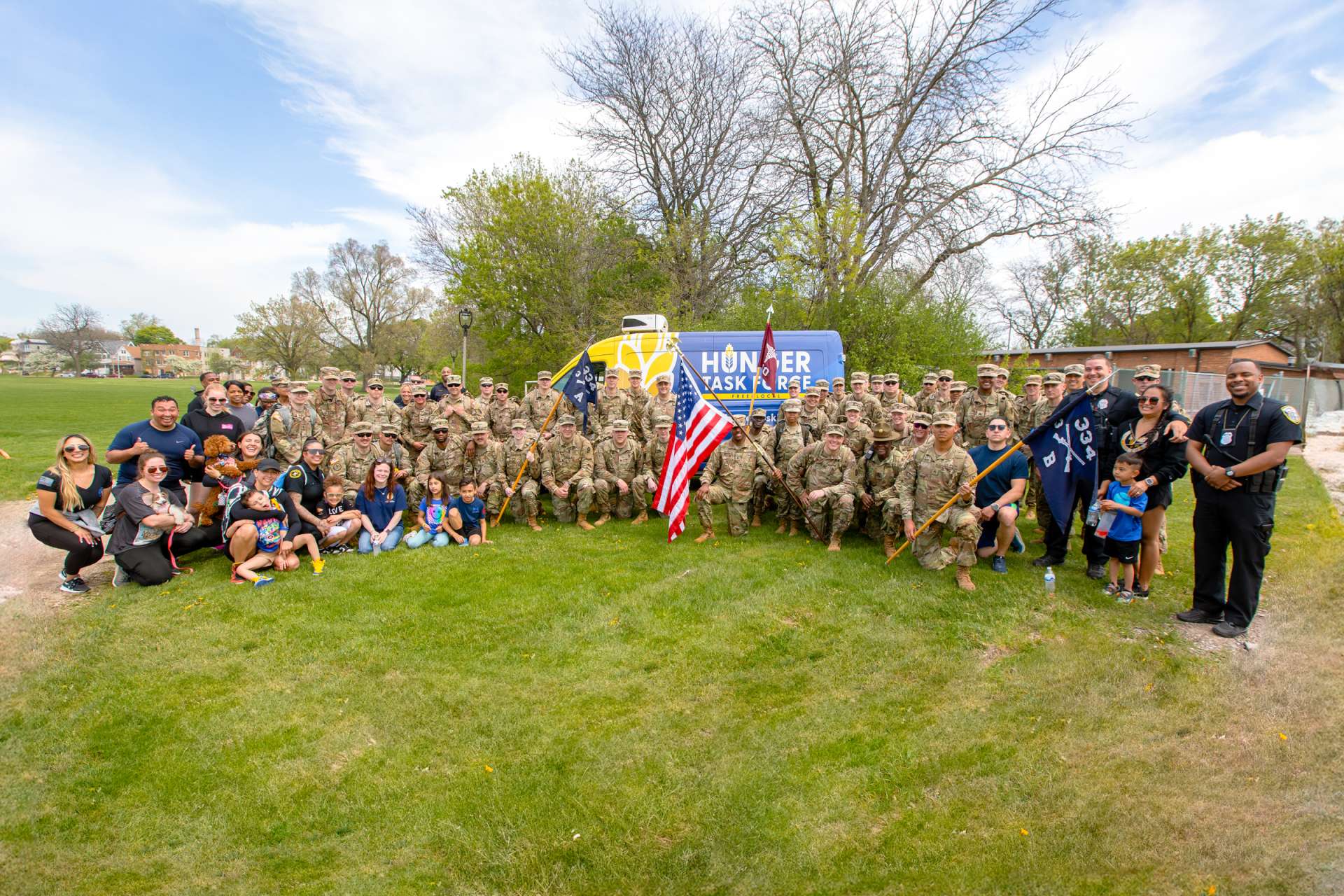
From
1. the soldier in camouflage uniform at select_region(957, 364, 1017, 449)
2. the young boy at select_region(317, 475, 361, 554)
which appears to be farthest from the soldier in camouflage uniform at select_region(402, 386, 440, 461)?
the soldier in camouflage uniform at select_region(957, 364, 1017, 449)

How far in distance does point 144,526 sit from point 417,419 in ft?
13.0

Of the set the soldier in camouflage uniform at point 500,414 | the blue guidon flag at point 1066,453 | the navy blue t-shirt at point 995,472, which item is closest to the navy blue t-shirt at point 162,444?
the soldier in camouflage uniform at point 500,414

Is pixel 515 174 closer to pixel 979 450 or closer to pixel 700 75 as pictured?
pixel 700 75

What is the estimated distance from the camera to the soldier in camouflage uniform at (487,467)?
941cm

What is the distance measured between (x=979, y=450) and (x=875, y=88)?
19287 mm

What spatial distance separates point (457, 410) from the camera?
10086 mm

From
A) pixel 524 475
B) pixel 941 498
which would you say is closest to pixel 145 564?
pixel 524 475

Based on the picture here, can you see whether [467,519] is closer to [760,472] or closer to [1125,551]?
[760,472]

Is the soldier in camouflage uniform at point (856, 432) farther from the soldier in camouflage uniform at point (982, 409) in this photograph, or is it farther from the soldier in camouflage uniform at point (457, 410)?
the soldier in camouflage uniform at point (457, 410)

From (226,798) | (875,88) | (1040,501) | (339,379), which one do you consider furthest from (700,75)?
Result: (226,798)

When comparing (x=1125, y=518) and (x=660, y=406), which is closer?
(x=1125, y=518)

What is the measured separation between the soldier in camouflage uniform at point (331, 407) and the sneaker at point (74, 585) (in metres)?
3.27

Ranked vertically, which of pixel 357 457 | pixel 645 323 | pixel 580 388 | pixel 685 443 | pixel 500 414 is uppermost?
pixel 645 323

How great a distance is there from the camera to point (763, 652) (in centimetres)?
566
